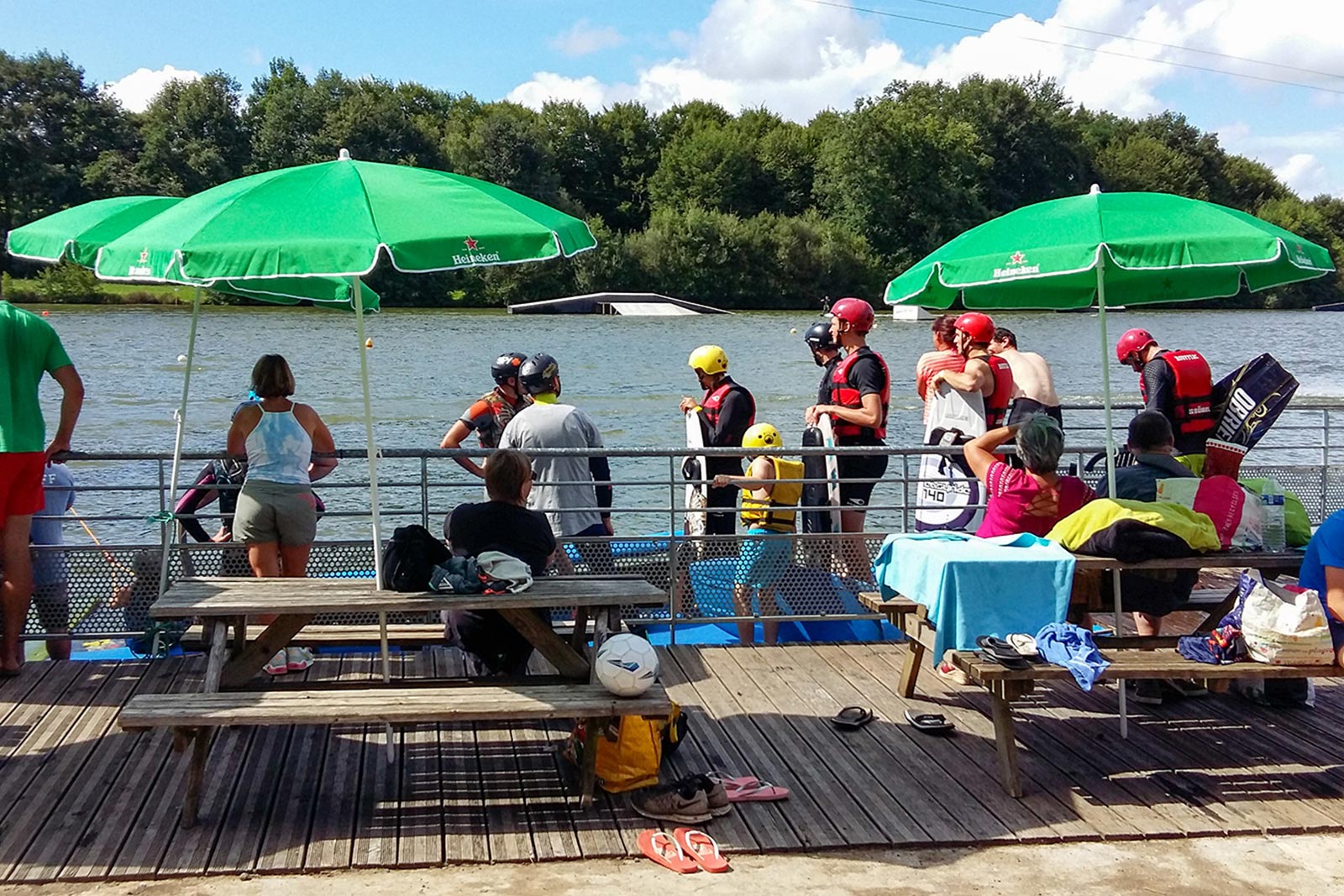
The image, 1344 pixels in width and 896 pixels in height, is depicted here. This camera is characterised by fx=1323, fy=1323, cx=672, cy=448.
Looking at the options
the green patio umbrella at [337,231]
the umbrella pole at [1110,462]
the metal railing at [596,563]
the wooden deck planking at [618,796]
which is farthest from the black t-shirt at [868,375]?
the green patio umbrella at [337,231]

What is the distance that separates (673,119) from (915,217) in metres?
22.9

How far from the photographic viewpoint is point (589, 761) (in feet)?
15.9

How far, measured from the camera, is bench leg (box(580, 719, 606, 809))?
484 cm

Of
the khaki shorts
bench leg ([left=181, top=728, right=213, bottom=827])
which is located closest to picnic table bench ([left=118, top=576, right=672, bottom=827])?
bench leg ([left=181, top=728, right=213, bottom=827])

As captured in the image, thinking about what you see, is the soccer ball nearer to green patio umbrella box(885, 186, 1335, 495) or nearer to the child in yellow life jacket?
green patio umbrella box(885, 186, 1335, 495)

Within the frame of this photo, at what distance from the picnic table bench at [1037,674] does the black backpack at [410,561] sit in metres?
2.11

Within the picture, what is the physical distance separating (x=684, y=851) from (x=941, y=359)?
13.7 feet

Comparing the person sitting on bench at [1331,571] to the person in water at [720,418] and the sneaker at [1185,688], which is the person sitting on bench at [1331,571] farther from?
the person in water at [720,418]

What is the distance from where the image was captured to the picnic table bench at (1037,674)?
498 centimetres

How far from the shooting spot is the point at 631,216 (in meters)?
→ 87.9

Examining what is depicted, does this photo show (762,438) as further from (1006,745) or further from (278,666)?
(278,666)

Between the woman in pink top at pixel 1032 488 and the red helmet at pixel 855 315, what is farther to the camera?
the red helmet at pixel 855 315

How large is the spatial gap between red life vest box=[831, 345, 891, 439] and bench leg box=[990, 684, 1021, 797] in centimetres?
274

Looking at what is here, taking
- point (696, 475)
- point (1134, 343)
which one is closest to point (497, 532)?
point (696, 475)
